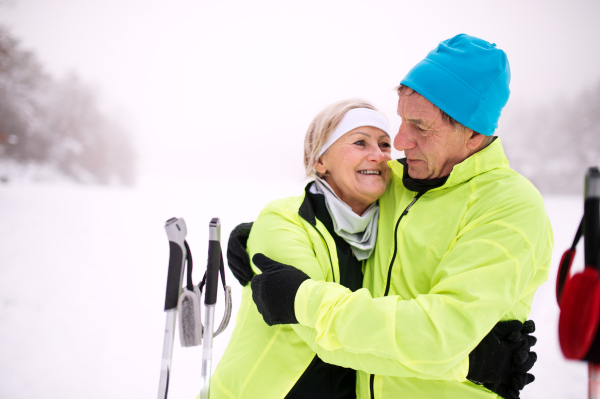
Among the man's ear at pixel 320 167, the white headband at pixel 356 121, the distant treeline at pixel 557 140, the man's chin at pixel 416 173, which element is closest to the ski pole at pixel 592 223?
the man's chin at pixel 416 173

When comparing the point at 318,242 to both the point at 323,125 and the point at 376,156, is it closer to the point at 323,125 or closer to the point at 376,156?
the point at 376,156

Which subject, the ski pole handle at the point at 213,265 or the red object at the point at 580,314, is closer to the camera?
the red object at the point at 580,314

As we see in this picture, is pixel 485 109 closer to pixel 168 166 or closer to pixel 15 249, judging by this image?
pixel 15 249

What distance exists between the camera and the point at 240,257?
1438 mm

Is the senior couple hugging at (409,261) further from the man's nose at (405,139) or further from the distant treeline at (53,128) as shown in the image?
the distant treeline at (53,128)

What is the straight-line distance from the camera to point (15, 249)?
207 inches

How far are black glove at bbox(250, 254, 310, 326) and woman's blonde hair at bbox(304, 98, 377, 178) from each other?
0.64m

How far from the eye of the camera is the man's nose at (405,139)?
4.01 feet

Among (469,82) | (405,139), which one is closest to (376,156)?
(405,139)

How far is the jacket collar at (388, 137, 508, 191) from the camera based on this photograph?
3.65ft

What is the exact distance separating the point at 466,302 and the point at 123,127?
425 inches

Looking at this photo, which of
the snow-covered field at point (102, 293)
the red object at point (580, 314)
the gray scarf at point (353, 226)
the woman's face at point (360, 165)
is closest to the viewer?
the red object at point (580, 314)

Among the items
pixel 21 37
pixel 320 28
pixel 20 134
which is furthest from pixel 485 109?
pixel 21 37

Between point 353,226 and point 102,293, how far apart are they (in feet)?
13.6
